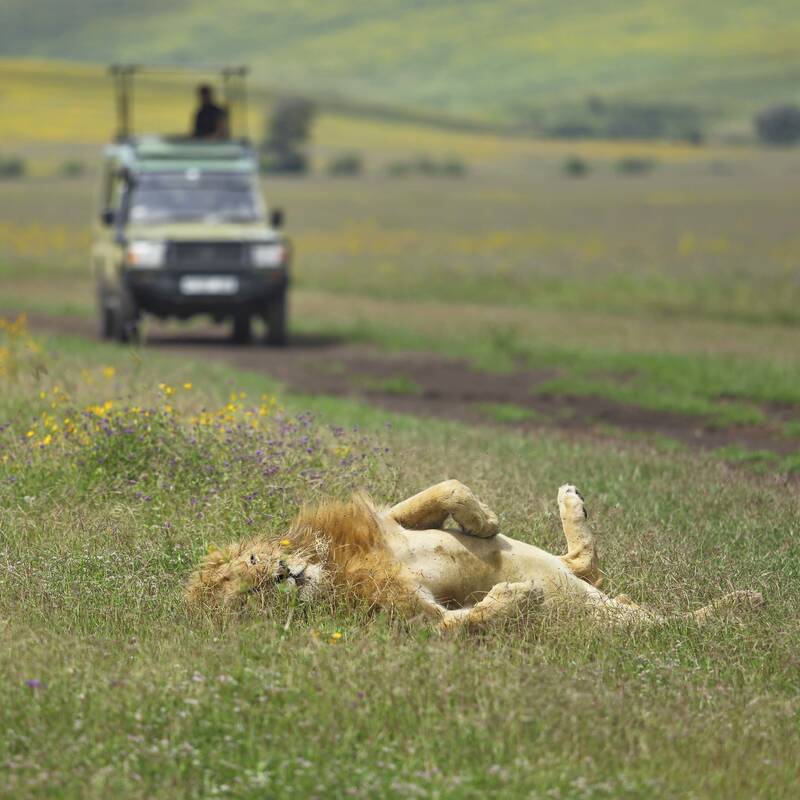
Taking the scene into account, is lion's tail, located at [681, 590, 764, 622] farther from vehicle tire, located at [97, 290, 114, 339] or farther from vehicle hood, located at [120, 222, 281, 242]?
vehicle tire, located at [97, 290, 114, 339]

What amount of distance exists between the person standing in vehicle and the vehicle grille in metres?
2.60

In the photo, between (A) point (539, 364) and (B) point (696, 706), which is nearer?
(B) point (696, 706)

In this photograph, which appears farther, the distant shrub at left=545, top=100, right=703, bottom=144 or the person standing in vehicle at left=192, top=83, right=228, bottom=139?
the distant shrub at left=545, top=100, right=703, bottom=144

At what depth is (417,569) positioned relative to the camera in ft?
18.9

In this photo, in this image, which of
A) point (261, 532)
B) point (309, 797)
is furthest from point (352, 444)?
point (309, 797)

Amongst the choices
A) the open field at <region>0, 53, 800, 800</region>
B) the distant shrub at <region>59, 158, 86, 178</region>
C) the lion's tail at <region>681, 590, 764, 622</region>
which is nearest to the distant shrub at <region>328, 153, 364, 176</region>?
the distant shrub at <region>59, 158, 86, 178</region>

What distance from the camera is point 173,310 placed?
18531mm

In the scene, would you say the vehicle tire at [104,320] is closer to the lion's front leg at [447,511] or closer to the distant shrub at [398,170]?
the lion's front leg at [447,511]

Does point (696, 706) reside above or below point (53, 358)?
above

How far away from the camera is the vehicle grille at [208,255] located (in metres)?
18.3

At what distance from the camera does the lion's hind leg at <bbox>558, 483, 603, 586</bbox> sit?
6.24 meters

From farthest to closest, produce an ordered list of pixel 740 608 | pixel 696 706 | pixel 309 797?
pixel 740 608 → pixel 696 706 → pixel 309 797

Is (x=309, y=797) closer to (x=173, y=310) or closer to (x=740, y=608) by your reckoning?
(x=740, y=608)

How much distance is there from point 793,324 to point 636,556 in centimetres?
1449
